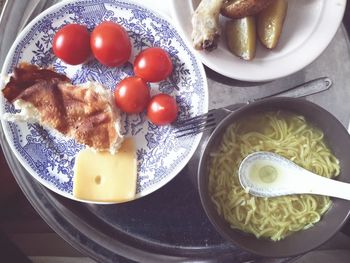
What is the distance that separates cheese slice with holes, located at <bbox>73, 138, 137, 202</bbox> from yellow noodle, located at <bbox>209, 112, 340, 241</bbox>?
0.65 ft

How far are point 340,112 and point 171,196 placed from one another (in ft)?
1.50

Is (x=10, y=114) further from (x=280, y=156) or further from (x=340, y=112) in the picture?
(x=340, y=112)

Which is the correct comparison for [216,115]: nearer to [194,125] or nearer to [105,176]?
[194,125]

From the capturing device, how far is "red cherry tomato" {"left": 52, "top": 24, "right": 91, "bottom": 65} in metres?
1.24

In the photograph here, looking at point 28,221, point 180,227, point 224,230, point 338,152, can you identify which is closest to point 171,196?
point 180,227

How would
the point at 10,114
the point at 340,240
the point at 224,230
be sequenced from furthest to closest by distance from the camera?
the point at 340,240, the point at 10,114, the point at 224,230

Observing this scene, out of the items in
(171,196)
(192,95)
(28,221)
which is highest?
(192,95)

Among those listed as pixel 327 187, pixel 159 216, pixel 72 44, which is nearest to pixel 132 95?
pixel 72 44

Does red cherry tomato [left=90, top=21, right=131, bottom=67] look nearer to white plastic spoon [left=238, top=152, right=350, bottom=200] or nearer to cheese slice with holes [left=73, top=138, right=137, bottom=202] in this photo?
cheese slice with holes [left=73, top=138, right=137, bottom=202]

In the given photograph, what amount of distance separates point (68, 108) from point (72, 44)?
146mm

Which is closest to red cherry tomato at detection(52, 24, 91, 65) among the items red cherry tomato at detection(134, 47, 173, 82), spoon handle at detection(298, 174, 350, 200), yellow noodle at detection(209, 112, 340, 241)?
red cherry tomato at detection(134, 47, 173, 82)

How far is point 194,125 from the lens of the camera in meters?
1.27

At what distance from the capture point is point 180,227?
1.32 metres

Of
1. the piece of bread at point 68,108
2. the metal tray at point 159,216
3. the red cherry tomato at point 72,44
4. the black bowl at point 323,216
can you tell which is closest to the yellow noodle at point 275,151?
the black bowl at point 323,216
